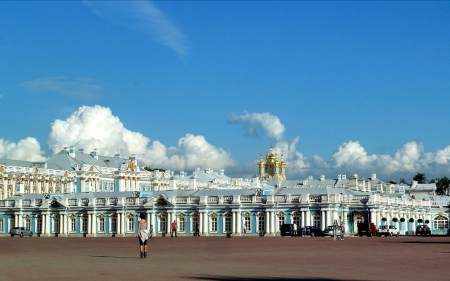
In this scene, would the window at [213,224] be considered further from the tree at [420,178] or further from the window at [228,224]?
the tree at [420,178]

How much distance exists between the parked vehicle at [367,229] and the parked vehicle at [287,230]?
5.80 m

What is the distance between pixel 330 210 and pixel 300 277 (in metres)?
51.0

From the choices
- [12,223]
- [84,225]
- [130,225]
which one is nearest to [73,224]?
[84,225]

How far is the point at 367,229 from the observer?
66000mm

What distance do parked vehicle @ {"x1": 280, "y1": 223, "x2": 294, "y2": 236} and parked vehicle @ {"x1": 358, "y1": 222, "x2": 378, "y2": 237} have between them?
5.80 meters

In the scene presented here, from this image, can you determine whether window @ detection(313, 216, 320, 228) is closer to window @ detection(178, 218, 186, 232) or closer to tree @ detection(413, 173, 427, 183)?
window @ detection(178, 218, 186, 232)

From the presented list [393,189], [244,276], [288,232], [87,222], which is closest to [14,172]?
[87,222]

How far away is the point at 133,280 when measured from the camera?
58.6 ft

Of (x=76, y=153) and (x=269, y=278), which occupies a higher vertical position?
(x=76, y=153)

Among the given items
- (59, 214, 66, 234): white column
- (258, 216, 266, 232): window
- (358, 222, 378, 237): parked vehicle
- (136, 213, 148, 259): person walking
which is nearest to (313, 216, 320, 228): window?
(358, 222, 378, 237): parked vehicle

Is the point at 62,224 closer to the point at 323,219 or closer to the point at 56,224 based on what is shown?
the point at 56,224

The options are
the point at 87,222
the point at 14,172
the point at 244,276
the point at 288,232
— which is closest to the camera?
the point at 244,276

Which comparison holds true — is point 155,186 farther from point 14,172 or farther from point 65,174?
point 14,172

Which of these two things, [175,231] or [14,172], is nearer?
[175,231]
